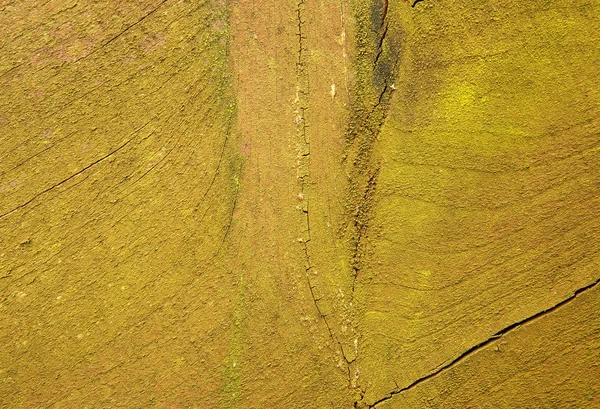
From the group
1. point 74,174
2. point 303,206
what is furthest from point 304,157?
point 74,174

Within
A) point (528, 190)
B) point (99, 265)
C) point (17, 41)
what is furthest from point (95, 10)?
point (528, 190)

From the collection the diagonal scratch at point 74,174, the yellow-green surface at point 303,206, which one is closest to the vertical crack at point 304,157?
the yellow-green surface at point 303,206

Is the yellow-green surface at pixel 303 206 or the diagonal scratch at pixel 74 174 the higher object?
the diagonal scratch at pixel 74 174

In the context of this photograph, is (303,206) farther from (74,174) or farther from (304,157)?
(74,174)

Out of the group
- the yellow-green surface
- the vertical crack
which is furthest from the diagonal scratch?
the vertical crack

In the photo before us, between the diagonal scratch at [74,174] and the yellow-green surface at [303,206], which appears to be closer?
the yellow-green surface at [303,206]

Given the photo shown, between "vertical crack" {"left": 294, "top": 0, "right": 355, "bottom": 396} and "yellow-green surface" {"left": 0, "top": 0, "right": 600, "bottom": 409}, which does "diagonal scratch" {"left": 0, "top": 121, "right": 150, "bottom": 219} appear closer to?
"yellow-green surface" {"left": 0, "top": 0, "right": 600, "bottom": 409}

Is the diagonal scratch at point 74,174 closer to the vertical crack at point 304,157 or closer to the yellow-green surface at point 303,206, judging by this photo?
the yellow-green surface at point 303,206

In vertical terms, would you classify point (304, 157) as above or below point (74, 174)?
below

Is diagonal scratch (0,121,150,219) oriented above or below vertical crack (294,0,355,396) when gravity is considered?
above
